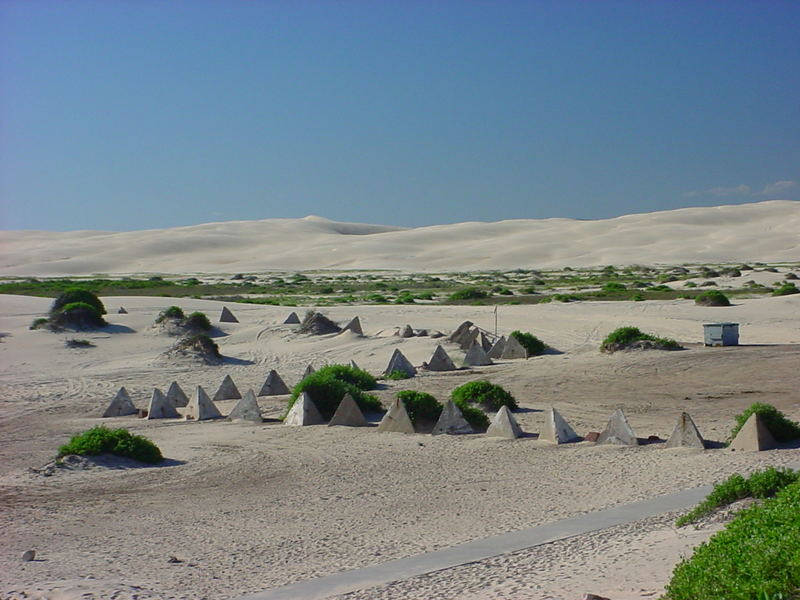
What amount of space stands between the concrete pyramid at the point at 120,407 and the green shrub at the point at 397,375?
5.55 meters

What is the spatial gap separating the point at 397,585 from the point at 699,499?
367 centimetres

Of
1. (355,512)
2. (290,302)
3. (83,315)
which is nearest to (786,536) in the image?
(355,512)

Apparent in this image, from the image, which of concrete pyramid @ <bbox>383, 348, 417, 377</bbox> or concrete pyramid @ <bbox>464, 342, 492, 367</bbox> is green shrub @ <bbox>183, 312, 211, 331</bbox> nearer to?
concrete pyramid @ <bbox>383, 348, 417, 377</bbox>

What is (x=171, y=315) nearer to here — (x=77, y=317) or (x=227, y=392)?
(x=77, y=317)

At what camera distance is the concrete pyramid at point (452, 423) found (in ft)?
48.1

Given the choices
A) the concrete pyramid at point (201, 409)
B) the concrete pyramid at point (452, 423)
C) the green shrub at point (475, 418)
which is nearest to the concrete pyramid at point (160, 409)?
the concrete pyramid at point (201, 409)

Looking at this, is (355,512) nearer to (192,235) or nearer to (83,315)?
(83,315)

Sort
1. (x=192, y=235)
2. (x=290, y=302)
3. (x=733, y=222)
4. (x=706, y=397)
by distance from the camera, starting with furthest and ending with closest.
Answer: (x=192, y=235) < (x=733, y=222) < (x=290, y=302) < (x=706, y=397)

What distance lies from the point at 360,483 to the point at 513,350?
12.7m

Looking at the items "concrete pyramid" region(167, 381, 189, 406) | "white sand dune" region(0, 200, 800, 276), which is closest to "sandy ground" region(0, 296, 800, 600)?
"concrete pyramid" region(167, 381, 189, 406)

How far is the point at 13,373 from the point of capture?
76.1 feet

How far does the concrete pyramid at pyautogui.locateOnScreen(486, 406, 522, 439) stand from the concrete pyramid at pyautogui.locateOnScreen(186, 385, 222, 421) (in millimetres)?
5402

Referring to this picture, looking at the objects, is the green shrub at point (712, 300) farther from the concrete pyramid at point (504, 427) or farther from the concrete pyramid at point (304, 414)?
the concrete pyramid at point (504, 427)

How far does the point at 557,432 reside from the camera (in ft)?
44.7
